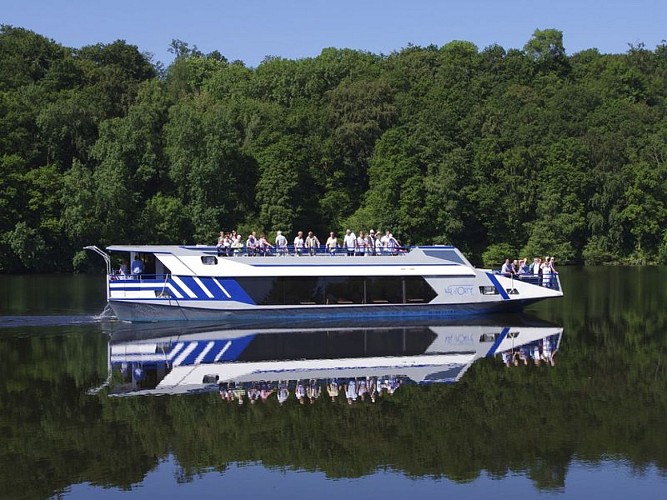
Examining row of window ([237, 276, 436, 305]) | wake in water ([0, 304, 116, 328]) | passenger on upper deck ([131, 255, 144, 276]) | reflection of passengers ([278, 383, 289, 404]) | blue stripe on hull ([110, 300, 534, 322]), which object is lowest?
reflection of passengers ([278, 383, 289, 404])

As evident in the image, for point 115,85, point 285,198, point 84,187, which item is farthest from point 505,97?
point 84,187

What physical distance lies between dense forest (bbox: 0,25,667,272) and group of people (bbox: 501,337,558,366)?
53.6 metres

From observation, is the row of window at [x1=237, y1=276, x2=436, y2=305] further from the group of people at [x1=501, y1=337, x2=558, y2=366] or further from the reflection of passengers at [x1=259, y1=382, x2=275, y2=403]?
the reflection of passengers at [x1=259, y1=382, x2=275, y2=403]

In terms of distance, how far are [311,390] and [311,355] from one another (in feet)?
20.9

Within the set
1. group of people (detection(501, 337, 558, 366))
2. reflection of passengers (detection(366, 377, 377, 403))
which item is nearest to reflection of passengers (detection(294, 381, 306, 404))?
reflection of passengers (detection(366, 377, 377, 403))

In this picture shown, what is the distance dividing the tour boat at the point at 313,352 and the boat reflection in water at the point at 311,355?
0.10 ft

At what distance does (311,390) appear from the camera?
94.1 feet

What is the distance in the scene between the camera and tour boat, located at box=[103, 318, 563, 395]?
30719 millimetres

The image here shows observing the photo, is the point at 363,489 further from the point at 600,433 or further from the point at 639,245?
the point at 639,245

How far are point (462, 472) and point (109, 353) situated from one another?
1745 cm

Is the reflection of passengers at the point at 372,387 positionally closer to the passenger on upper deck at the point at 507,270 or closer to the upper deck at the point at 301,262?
the upper deck at the point at 301,262

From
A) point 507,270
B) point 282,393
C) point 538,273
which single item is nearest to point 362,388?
point 282,393

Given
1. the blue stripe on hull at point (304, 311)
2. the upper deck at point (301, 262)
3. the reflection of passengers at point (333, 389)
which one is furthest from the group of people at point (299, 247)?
the reflection of passengers at point (333, 389)

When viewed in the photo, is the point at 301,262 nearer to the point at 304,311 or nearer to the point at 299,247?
the point at 299,247
